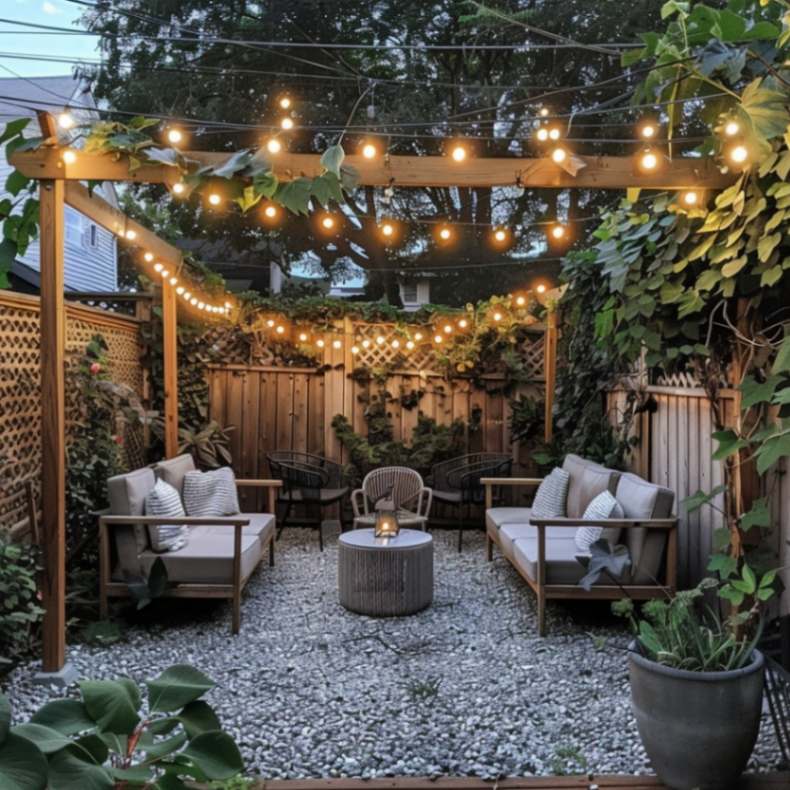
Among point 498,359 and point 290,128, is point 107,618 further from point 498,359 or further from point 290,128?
point 498,359

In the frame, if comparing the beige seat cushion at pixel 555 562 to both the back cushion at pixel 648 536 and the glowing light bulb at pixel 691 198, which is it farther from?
the glowing light bulb at pixel 691 198

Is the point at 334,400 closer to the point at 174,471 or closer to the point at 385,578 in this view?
the point at 174,471

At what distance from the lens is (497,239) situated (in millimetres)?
4316

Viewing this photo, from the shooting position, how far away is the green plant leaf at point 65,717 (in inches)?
55.1

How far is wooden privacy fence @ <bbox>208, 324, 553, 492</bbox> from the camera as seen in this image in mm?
6543

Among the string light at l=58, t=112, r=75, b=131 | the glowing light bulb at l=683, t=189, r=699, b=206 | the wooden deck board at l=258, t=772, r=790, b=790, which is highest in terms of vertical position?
the string light at l=58, t=112, r=75, b=131

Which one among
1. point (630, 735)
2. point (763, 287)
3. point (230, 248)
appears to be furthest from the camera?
point (230, 248)

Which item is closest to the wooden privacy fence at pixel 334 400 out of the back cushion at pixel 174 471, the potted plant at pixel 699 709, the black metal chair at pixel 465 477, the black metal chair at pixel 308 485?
the black metal chair at pixel 308 485

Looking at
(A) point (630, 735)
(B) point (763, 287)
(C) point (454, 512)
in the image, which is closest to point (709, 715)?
(A) point (630, 735)

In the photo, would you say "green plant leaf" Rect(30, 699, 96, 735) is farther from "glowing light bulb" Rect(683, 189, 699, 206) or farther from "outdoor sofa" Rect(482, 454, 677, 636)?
"glowing light bulb" Rect(683, 189, 699, 206)

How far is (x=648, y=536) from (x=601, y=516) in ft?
0.92

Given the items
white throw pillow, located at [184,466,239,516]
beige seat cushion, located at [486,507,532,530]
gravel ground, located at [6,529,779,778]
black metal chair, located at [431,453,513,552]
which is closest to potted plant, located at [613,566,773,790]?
gravel ground, located at [6,529,779,778]

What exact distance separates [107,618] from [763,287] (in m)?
3.69

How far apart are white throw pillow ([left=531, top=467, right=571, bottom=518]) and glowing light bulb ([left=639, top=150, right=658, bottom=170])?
2.49m
